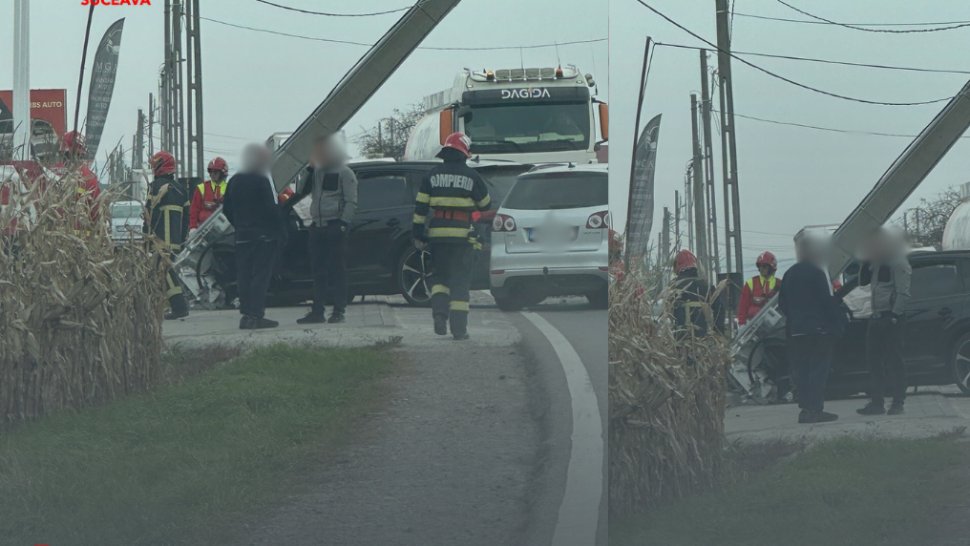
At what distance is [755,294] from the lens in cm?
198

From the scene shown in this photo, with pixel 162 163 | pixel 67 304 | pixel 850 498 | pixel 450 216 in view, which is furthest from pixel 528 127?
pixel 67 304

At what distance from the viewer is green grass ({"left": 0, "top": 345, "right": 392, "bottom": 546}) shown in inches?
82.4

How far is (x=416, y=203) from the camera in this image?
205 cm

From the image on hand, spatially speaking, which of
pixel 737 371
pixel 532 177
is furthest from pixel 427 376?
pixel 737 371

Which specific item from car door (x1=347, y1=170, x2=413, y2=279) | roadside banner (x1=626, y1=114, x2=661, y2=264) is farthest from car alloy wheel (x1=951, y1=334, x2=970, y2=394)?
car door (x1=347, y1=170, x2=413, y2=279)

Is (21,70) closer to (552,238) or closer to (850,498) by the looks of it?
(552,238)

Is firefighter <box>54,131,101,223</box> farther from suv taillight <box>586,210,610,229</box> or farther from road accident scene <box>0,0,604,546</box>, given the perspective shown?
suv taillight <box>586,210,610,229</box>

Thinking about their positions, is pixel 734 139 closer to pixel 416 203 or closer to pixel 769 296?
pixel 769 296

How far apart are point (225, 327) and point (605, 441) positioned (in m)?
0.75

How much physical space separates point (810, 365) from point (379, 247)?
2.59 ft

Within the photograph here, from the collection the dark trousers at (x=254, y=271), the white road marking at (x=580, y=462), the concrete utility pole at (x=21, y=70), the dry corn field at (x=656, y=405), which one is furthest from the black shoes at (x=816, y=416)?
the concrete utility pole at (x=21, y=70)

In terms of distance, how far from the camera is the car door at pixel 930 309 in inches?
71.2

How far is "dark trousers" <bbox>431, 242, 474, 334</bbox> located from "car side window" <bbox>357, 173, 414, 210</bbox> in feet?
0.35

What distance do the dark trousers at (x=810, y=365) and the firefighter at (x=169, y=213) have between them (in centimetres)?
112
